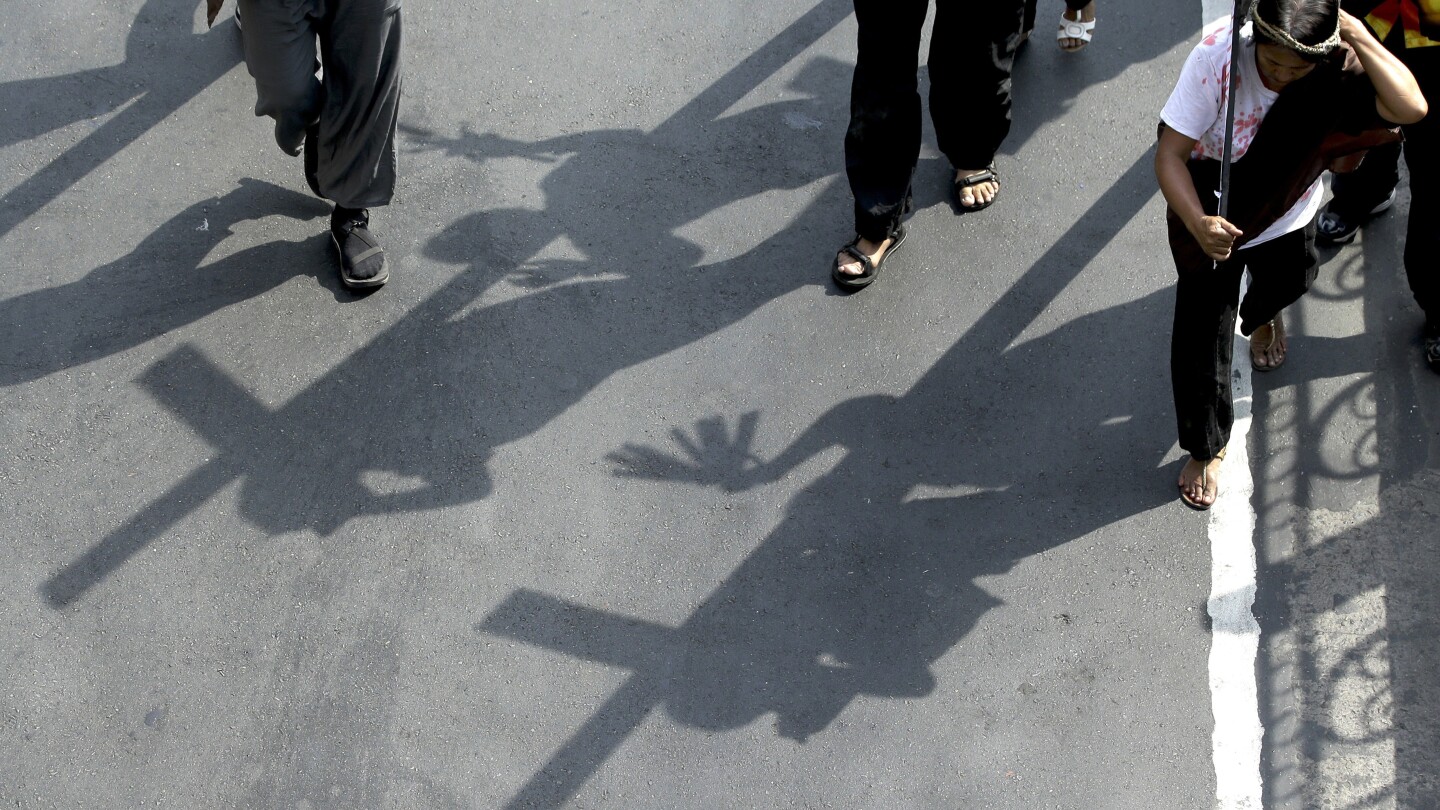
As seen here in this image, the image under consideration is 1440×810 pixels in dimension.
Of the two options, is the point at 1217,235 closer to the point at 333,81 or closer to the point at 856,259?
the point at 856,259

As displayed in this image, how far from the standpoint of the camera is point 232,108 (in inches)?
211

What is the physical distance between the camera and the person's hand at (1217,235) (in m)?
3.46

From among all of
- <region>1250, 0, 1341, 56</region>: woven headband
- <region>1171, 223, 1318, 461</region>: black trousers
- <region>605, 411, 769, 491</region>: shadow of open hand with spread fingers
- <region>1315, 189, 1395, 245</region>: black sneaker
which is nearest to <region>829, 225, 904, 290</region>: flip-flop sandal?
<region>605, 411, 769, 491</region>: shadow of open hand with spread fingers

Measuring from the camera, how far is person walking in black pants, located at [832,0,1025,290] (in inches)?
173

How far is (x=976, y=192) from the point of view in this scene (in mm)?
5133

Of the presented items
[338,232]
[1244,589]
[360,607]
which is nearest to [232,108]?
[338,232]

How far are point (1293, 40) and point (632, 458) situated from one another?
8.43ft

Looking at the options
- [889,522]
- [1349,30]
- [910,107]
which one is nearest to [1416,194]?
[1349,30]

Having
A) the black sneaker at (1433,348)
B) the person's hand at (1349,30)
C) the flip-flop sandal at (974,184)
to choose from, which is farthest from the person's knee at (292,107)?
the black sneaker at (1433,348)

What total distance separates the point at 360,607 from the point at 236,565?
48cm

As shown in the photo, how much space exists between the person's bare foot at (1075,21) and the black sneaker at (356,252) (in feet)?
10.2

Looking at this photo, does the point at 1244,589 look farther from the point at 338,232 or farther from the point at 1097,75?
the point at 338,232

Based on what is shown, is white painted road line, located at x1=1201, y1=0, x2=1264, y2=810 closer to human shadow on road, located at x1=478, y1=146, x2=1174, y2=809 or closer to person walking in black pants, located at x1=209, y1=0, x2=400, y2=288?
human shadow on road, located at x1=478, y1=146, x2=1174, y2=809

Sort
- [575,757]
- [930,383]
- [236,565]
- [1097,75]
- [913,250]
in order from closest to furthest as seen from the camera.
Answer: [575,757], [236,565], [930,383], [913,250], [1097,75]
